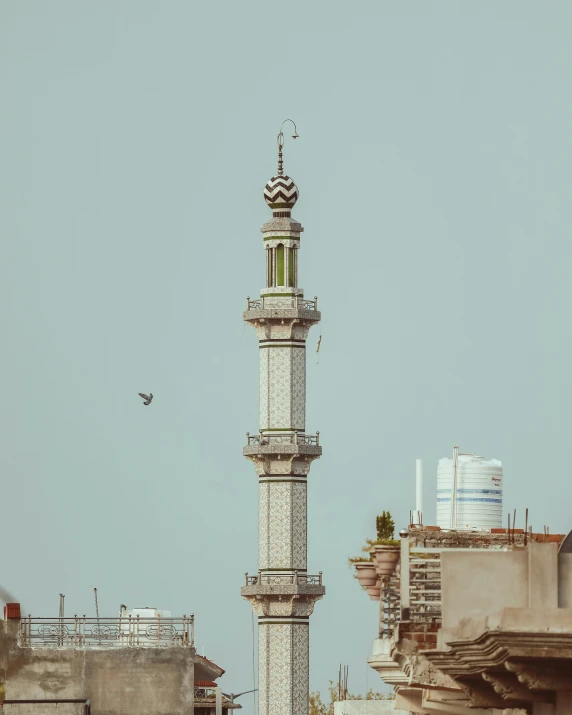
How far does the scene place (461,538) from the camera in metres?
23.5

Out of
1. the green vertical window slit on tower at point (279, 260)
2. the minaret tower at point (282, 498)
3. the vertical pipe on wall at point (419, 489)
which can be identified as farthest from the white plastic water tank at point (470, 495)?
the green vertical window slit on tower at point (279, 260)

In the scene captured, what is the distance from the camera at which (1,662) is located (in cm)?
3703

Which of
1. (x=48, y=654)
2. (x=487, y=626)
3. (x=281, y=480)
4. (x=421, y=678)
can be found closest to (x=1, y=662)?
(x=48, y=654)

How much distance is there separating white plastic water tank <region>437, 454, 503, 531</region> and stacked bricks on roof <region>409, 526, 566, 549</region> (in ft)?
0.91

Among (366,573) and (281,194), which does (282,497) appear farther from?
(366,573)

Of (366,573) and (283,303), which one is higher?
(283,303)

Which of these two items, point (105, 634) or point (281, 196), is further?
point (281, 196)

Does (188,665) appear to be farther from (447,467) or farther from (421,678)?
(421,678)

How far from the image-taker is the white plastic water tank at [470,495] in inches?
941

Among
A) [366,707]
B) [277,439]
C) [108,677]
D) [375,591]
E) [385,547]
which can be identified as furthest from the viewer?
[277,439]

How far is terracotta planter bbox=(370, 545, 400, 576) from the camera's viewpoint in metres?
23.4

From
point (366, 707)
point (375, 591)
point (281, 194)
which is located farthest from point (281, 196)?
point (375, 591)

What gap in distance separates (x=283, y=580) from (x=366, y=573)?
39.7 meters

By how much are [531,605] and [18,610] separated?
21802 mm
